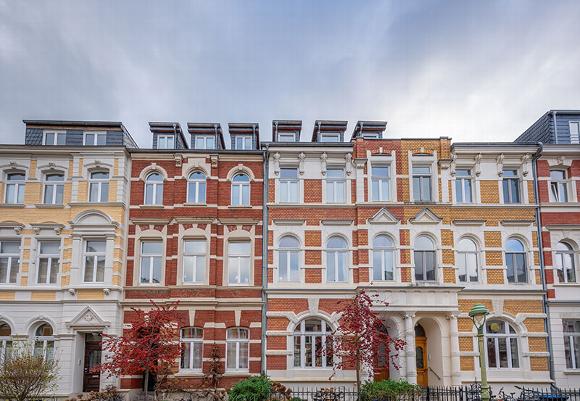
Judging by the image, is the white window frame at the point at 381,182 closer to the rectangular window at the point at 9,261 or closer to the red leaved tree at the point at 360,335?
the red leaved tree at the point at 360,335

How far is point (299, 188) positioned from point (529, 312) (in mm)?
11457

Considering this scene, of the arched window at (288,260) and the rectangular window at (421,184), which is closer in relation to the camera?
the arched window at (288,260)

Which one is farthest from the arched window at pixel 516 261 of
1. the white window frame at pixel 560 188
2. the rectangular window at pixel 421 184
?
the rectangular window at pixel 421 184

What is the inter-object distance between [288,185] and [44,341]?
12.6 m

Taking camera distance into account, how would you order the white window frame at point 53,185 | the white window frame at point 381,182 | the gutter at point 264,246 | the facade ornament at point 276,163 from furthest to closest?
the facade ornament at point 276,163 < the white window frame at point 381,182 < the white window frame at point 53,185 < the gutter at point 264,246

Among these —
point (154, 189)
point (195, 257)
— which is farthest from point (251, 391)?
point (154, 189)

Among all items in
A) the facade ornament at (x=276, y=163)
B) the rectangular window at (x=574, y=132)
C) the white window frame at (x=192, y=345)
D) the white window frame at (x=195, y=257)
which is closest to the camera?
the white window frame at (x=192, y=345)

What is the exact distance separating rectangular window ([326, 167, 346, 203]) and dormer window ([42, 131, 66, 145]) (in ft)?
41.3

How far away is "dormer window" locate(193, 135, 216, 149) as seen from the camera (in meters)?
27.6

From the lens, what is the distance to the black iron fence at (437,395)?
2069 centimetres

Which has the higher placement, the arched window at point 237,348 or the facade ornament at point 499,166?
the facade ornament at point 499,166

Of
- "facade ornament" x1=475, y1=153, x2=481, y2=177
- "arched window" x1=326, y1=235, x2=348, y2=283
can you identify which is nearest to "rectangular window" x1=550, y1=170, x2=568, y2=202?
"facade ornament" x1=475, y1=153, x2=481, y2=177

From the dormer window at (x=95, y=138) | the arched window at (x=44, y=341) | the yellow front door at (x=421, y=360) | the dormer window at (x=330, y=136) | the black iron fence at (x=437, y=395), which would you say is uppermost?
the dormer window at (x=330, y=136)

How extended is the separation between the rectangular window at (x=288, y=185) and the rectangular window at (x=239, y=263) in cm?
275
